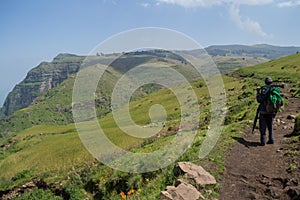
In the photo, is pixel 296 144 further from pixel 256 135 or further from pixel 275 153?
pixel 256 135

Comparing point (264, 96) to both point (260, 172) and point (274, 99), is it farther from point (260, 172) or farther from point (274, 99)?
→ point (260, 172)

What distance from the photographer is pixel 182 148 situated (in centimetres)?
1470

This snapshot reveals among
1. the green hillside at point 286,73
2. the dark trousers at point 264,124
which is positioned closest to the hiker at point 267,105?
the dark trousers at point 264,124

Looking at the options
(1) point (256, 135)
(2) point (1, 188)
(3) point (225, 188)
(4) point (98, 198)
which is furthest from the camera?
(2) point (1, 188)

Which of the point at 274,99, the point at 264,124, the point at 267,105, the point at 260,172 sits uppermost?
the point at 274,99

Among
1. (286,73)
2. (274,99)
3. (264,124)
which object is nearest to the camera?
(274,99)

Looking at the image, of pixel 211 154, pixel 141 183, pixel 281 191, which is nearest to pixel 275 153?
pixel 211 154

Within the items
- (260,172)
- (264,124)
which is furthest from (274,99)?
(260,172)

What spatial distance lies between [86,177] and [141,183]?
4.67m

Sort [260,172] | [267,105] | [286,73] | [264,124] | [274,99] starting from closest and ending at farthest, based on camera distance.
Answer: [260,172] < [274,99] < [267,105] < [264,124] < [286,73]

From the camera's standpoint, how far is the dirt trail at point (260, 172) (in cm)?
886

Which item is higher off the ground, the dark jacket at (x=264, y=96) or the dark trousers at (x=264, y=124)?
the dark jacket at (x=264, y=96)

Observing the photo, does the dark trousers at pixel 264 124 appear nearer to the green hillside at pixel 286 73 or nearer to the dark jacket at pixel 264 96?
the dark jacket at pixel 264 96

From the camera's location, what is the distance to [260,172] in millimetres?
10508
